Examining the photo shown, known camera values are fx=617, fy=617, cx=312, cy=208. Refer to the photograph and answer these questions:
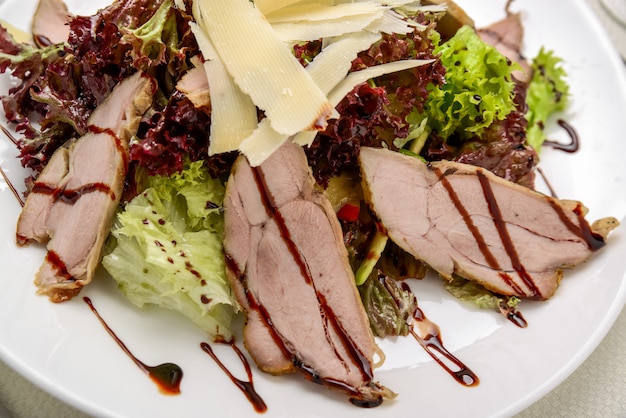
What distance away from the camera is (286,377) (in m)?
2.52

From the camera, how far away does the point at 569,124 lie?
12.0 feet

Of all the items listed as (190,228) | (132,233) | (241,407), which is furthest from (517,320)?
(132,233)

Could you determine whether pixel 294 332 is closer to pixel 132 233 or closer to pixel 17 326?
pixel 132 233

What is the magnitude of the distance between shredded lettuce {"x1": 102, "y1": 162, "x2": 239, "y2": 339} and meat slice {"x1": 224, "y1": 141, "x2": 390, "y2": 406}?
0.34 ft

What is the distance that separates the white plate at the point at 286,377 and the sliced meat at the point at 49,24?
1.09 feet

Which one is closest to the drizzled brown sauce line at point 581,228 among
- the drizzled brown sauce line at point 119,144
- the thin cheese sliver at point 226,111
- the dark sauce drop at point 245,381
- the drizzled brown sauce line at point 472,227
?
the drizzled brown sauce line at point 472,227

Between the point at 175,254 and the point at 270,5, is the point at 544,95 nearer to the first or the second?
the point at 270,5

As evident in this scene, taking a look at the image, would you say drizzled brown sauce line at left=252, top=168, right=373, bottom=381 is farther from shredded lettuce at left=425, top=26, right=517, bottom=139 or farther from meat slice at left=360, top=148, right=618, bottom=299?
shredded lettuce at left=425, top=26, right=517, bottom=139

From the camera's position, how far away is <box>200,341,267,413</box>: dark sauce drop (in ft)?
7.81

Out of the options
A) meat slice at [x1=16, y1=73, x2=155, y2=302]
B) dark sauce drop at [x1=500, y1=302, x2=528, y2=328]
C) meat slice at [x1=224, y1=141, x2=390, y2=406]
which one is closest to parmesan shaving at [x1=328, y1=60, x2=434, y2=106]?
meat slice at [x1=224, y1=141, x2=390, y2=406]

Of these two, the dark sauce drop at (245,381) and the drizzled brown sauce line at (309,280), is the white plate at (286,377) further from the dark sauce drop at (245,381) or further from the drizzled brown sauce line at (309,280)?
the drizzled brown sauce line at (309,280)

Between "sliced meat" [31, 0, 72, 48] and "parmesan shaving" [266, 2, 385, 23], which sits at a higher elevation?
"sliced meat" [31, 0, 72, 48]

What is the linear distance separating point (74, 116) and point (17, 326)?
1015 millimetres

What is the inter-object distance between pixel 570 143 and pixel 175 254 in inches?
93.1
